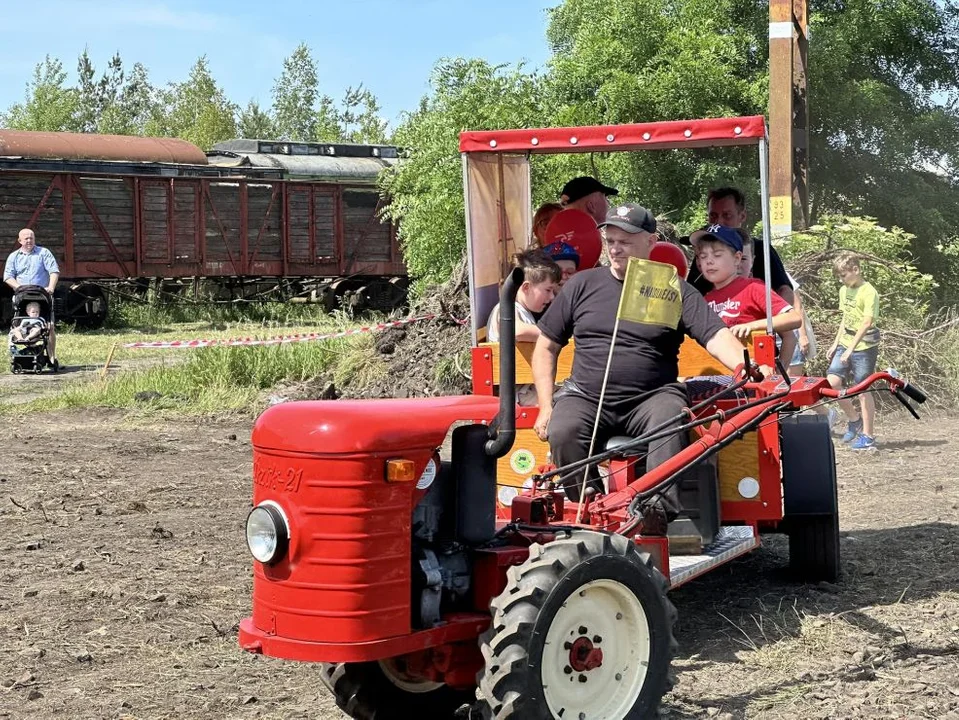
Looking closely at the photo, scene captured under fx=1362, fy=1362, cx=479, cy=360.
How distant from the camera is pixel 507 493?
253 inches

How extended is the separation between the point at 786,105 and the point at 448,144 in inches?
201

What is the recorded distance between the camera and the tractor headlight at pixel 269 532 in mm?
→ 4051

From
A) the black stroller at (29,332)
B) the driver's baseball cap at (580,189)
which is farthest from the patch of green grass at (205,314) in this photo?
the driver's baseball cap at (580,189)

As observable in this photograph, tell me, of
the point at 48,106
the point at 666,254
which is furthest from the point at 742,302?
the point at 48,106

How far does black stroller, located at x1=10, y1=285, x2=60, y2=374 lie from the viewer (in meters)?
15.7

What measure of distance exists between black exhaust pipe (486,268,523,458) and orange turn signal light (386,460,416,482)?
1.00 ft

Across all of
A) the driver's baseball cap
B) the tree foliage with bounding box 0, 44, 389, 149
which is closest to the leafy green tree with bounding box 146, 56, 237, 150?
the tree foliage with bounding box 0, 44, 389, 149

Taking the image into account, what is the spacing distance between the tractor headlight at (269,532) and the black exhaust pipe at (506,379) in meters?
0.68

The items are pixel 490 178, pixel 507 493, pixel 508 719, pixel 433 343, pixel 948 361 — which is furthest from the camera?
pixel 433 343

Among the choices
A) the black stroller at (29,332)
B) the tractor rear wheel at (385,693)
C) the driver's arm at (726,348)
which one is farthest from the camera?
the black stroller at (29,332)

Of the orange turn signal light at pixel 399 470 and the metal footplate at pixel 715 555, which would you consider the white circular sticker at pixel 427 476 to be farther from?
the metal footplate at pixel 715 555

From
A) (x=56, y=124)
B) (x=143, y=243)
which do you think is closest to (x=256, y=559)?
(x=143, y=243)

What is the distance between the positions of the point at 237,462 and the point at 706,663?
569cm

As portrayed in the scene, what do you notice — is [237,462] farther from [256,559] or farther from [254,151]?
[254,151]
